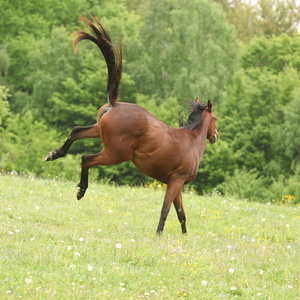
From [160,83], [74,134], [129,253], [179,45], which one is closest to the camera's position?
[129,253]

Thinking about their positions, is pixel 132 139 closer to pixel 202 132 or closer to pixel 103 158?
pixel 103 158

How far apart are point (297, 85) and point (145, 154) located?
120 ft

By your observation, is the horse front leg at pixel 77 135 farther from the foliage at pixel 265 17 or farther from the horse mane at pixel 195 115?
the foliage at pixel 265 17

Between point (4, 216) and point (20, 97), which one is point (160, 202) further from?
point (20, 97)

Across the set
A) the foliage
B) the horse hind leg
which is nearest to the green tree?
the foliage

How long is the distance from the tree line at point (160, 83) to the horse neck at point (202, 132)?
28.3 meters

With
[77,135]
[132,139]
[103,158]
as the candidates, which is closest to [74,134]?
[77,135]

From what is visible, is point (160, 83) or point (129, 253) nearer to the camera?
point (129, 253)

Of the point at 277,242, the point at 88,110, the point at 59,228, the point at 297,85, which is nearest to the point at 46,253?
the point at 59,228

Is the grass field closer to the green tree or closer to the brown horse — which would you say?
the brown horse

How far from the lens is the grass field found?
A: 5227 mm

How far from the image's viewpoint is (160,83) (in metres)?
47.5

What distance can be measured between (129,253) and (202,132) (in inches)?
119

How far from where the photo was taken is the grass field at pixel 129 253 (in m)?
5.23
